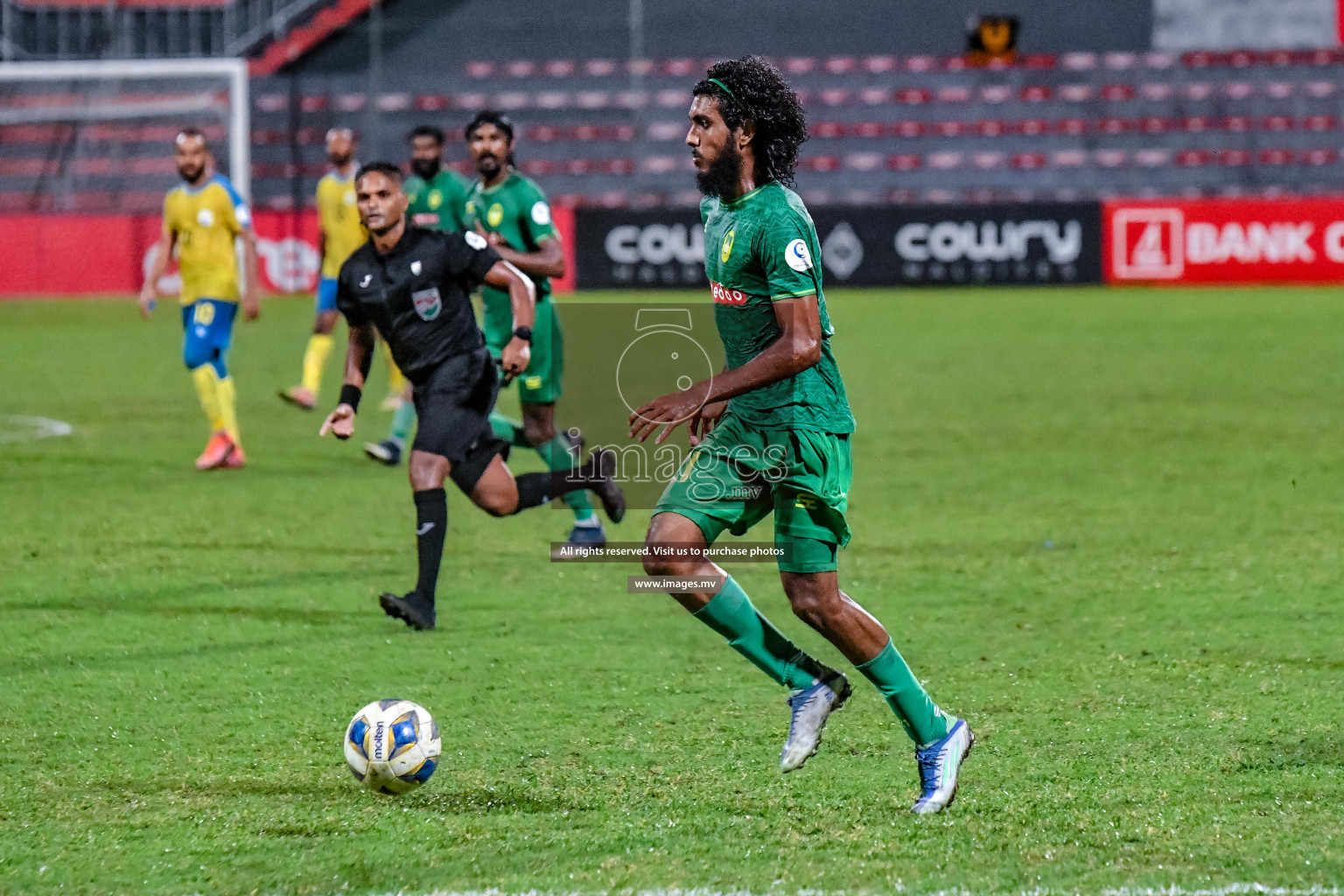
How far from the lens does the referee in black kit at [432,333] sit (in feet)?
25.1

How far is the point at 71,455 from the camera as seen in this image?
13.1m

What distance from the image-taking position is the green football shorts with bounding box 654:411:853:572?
4965 mm

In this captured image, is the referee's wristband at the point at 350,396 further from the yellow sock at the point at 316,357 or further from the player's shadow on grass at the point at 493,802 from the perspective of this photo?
the yellow sock at the point at 316,357

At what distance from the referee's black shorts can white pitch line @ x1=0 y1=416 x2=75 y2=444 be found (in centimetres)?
713

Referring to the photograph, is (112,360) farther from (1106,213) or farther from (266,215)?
(1106,213)

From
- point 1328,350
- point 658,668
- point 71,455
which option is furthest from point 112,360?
point 658,668

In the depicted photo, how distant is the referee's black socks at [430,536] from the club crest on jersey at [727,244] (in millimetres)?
2947

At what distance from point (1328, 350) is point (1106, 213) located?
9.07 m

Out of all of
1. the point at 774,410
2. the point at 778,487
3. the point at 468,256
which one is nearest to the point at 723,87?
the point at 774,410

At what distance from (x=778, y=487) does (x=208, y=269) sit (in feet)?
26.5

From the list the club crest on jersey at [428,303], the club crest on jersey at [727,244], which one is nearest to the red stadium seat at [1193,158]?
the club crest on jersey at [428,303]

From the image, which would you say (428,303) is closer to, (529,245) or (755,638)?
(529,245)

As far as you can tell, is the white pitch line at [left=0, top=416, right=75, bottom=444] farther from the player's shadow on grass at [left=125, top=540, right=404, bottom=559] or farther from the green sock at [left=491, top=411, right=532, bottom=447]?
the green sock at [left=491, top=411, right=532, bottom=447]

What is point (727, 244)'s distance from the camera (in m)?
4.93
